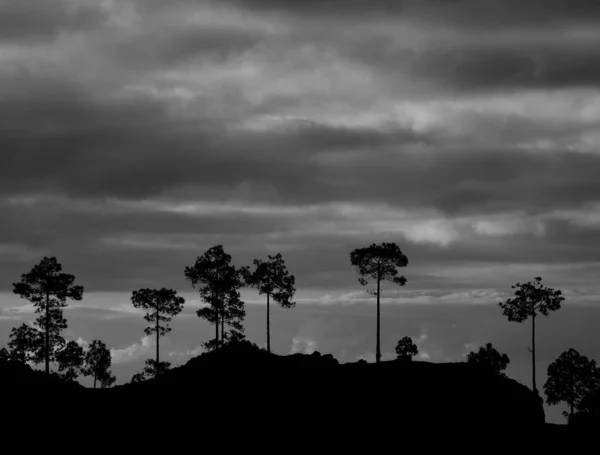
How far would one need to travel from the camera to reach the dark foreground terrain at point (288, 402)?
48.6 metres

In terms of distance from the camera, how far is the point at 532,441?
5388 centimetres

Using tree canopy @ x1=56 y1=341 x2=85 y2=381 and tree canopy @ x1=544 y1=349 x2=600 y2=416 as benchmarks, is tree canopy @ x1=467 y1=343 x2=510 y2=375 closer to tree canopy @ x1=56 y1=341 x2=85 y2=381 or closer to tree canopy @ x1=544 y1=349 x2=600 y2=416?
tree canopy @ x1=544 y1=349 x2=600 y2=416

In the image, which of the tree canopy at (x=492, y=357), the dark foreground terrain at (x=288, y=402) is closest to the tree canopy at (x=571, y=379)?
the tree canopy at (x=492, y=357)

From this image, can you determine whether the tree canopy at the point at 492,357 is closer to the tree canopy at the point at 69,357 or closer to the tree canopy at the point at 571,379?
the tree canopy at the point at 571,379

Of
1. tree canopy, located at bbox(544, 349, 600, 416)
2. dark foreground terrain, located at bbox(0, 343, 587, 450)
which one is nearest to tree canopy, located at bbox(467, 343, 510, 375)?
tree canopy, located at bbox(544, 349, 600, 416)

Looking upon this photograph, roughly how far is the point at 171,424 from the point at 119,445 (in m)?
3.33

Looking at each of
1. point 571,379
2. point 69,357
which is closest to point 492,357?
point 571,379

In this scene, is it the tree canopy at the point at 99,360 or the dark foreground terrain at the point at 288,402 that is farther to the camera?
the tree canopy at the point at 99,360

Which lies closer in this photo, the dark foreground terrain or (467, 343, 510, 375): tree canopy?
the dark foreground terrain

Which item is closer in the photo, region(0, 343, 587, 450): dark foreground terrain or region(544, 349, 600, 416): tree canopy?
region(0, 343, 587, 450): dark foreground terrain

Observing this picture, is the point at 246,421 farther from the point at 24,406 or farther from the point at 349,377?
the point at 24,406

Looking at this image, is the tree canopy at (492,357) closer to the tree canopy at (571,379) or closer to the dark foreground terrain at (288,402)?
the tree canopy at (571,379)

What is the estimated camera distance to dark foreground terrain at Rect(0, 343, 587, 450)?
48594mm

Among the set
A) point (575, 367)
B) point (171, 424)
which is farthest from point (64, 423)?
point (575, 367)
